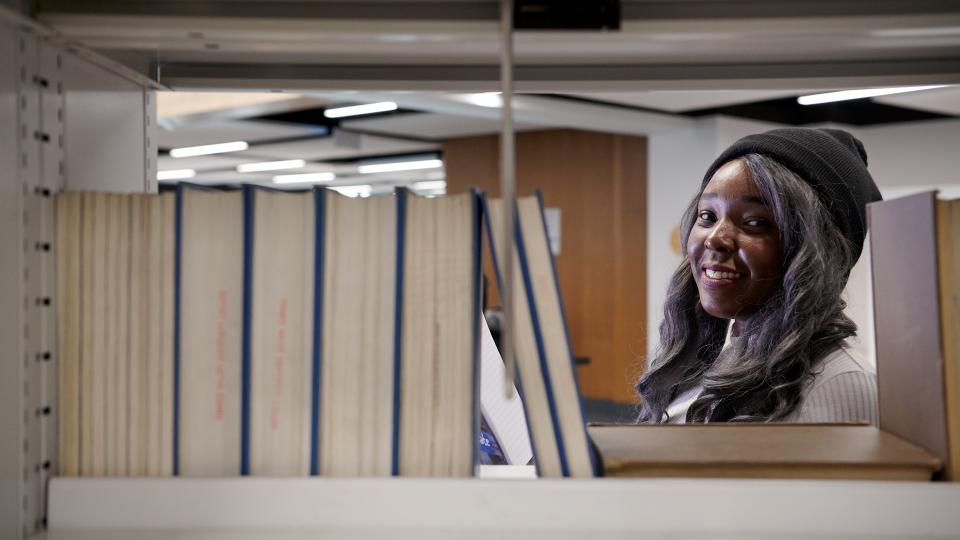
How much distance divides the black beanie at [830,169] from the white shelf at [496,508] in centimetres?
75

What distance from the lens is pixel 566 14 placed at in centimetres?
86

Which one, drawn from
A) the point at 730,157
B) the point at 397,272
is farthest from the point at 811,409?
the point at 397,272

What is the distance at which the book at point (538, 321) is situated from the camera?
87 centimetres

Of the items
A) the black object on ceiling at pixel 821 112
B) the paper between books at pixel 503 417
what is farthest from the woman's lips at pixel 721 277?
the black object on ceiling at pixel 821 112

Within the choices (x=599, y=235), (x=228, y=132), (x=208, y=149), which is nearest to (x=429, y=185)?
(x=208, y=149)

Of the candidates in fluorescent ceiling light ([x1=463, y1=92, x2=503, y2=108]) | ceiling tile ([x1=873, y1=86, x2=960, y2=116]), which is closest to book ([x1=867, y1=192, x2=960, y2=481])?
fluorescent ceiling light ([x1=463, y1=92, x2=503, y2=108])

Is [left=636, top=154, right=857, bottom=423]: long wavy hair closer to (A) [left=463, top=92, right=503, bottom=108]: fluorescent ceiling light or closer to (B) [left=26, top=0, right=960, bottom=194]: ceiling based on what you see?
(B) [left=26, top=0, right=960, bottom=194]: ceiling

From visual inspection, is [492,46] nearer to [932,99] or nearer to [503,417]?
[503,417]

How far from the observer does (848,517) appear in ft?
2.78

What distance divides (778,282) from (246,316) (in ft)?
3.48

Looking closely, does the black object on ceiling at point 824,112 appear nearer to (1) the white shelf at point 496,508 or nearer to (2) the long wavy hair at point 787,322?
(2) the long wavy hair at point 787,322

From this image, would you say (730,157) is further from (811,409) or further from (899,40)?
(899,40)

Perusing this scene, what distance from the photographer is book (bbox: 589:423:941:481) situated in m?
0.87

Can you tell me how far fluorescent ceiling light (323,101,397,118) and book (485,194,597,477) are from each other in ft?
19.3
